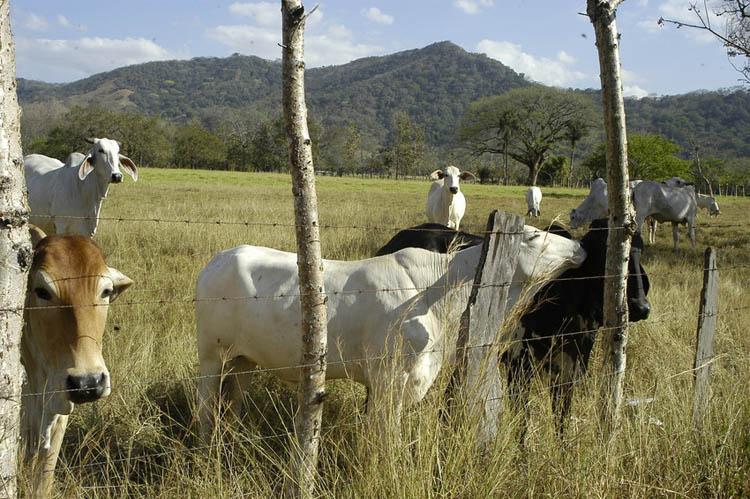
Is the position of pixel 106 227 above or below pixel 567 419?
above

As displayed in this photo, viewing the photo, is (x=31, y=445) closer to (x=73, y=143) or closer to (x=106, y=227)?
(x=106, y=227)

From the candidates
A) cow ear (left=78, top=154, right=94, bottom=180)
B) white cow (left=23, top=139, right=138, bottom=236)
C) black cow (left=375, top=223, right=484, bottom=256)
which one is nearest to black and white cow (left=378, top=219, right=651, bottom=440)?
black cow (left=375, top=223, right=484, bottom=256)

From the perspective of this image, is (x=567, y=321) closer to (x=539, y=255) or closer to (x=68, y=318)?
(x=539, y=255)

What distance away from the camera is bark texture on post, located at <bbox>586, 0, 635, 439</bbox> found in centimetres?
325

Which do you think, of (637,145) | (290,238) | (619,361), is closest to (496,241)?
(619,361)

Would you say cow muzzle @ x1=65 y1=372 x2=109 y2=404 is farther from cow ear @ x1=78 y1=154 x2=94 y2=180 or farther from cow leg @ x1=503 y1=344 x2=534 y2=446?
cow ear @ x1=78 y1=154 x2=94 y2=180

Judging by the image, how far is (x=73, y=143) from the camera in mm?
64438

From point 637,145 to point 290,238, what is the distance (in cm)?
4604

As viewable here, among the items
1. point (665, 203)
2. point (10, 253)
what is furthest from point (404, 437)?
point (665, 203)

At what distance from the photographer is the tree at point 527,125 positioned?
6544cm

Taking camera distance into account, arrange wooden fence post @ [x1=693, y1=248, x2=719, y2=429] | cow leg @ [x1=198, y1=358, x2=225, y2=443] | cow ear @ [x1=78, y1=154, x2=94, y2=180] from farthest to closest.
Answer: cow ear @ [x1=78, y1=154, x2=94, y2=180] → wooden fence post @ [x1=693, y1=248, x2=719, y2=429] → cow leg @ [x1=198, y1=358, x2=225, y2=443]

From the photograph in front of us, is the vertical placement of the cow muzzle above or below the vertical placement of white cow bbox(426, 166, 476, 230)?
below

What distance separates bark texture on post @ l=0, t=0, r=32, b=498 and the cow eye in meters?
0.56

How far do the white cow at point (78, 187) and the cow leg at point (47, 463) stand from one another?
593 cm
